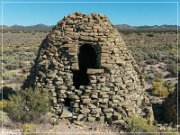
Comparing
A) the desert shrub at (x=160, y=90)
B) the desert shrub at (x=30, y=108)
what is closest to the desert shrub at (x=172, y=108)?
the desert shrub at (x=160, y=90)

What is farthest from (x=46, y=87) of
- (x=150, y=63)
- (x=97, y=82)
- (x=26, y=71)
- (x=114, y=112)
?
(x=150, y=63)

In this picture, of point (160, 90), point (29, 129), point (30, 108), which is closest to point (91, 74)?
point (30, 108)

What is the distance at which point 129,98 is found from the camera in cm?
972

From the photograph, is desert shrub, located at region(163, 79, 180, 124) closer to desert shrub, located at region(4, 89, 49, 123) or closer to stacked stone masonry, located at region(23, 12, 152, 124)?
stacked stone masonry, located at region(23, 12, 152, 124)

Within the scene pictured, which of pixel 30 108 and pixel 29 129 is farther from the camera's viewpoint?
pixel 30 108

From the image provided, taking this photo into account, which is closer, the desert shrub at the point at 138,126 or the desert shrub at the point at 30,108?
the desert shrub at the point at 138,126

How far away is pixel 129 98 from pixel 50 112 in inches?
88.9

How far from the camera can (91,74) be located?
962cm

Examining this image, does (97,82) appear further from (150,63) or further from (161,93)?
(150,63)

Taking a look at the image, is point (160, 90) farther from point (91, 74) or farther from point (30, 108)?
point (30, 108)

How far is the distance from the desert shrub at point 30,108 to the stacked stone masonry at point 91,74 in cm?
46

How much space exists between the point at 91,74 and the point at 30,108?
75.6 inches

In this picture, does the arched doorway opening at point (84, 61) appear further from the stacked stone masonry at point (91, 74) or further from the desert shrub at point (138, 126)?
the desert shrub at point (138, 126)

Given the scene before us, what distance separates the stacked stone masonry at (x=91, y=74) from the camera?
369 inches
